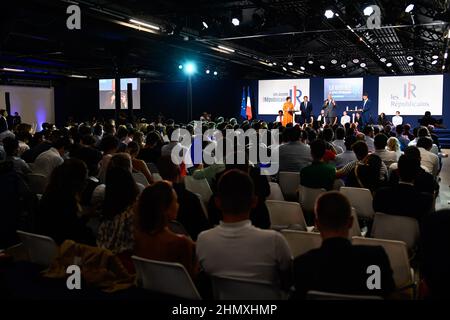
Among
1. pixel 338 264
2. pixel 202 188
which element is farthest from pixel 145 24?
pixel 338 264

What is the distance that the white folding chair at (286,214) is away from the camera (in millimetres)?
3930

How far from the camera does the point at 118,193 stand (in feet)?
9.55

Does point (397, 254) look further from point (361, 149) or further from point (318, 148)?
point (361, 149)

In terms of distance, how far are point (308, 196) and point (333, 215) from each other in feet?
9.16

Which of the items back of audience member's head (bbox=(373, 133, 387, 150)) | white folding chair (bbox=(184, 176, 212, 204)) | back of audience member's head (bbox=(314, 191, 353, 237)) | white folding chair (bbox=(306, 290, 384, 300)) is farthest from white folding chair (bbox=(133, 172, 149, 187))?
white folding chair (bbox=(306, 290, 384, 300))

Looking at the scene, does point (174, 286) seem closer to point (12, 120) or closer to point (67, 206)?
point (67, 206)

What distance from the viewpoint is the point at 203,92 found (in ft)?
83.9

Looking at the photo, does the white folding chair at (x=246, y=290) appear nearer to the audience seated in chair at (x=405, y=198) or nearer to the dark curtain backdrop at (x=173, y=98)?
the audience seated in chair at (x=405, y=198)

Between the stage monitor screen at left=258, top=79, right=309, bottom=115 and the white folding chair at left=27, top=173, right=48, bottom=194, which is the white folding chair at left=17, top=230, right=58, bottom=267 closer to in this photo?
the white folding chair at left=27, top=173, right=48, bottom=194

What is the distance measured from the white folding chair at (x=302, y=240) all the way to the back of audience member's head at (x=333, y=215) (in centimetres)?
75

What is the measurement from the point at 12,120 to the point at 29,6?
13.7 m

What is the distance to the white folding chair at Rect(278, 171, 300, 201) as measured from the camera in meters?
5.79

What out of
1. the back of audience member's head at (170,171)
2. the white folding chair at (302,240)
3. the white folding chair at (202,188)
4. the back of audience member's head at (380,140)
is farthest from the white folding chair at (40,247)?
the back of audience member's head at (380,140)

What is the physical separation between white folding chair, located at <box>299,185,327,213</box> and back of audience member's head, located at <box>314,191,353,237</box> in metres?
2.66
